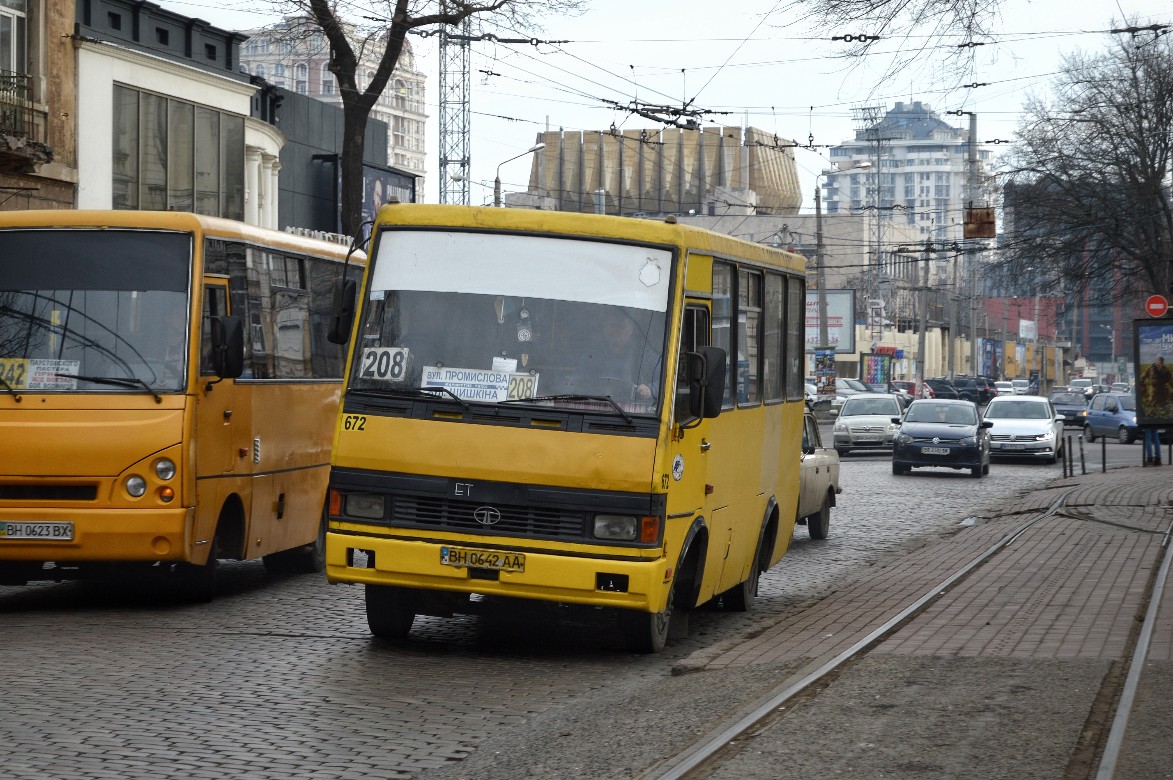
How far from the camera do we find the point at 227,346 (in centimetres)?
1152

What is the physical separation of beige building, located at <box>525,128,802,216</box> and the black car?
76.5ft

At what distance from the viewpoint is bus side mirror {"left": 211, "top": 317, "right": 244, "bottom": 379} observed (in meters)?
11.5

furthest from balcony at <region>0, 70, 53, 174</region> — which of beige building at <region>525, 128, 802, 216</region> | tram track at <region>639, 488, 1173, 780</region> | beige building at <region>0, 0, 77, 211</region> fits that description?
beige building at <region>525, 128, 802, 216</region>

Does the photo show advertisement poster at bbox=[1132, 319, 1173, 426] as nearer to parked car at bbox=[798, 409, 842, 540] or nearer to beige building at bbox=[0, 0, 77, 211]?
parked car at bbox=[798, 409, 842, 540]

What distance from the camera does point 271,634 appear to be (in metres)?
10.7

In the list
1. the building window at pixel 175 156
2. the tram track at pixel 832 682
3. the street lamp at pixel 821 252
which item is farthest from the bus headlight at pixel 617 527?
the street lamp at pixel 821 252

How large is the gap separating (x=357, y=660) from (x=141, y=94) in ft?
81.3

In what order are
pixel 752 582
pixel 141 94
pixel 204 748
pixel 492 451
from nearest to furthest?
pixel 204 748 → pixel 492 451 → pixel 752 582 → pixel 141 94

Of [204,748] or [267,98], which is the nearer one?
[204,748]

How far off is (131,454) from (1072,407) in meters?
57.4

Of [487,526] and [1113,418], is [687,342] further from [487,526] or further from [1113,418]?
[1113,418]

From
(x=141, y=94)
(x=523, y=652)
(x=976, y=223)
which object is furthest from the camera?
(x=976, y=223)

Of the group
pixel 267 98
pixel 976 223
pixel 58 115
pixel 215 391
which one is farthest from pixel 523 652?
→ pixel 267 98

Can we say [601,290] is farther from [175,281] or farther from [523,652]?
[175,281]
